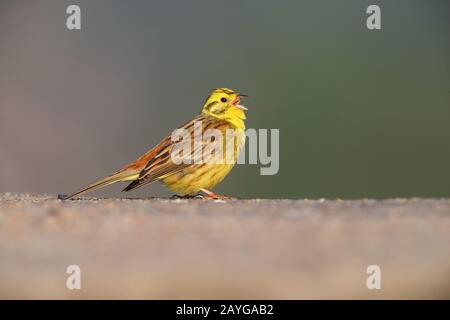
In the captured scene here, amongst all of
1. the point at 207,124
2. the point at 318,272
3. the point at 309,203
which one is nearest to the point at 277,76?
the point at 207,124

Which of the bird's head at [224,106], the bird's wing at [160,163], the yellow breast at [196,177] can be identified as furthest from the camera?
the bird's head at [224,106]

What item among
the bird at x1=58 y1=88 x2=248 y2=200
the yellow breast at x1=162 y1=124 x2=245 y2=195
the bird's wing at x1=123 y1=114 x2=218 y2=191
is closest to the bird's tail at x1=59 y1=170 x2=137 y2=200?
the bird at x1=58 y1=88 x2=248 y2=200

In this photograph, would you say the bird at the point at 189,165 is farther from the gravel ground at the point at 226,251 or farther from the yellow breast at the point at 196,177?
the gravel ground at the point at 226,251

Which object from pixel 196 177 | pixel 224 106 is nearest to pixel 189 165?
pixel 196 177

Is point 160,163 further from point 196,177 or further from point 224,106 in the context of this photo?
point 224,106

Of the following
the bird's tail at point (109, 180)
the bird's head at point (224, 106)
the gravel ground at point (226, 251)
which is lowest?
the gravel ground at point (226, 251)

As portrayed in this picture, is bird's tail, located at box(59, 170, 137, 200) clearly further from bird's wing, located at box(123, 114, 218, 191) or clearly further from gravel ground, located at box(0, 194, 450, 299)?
gravel ground, located at box(0, 194, 450, 299)

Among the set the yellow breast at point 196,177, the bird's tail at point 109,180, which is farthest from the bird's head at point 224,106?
the bird's tail at point 109,180
